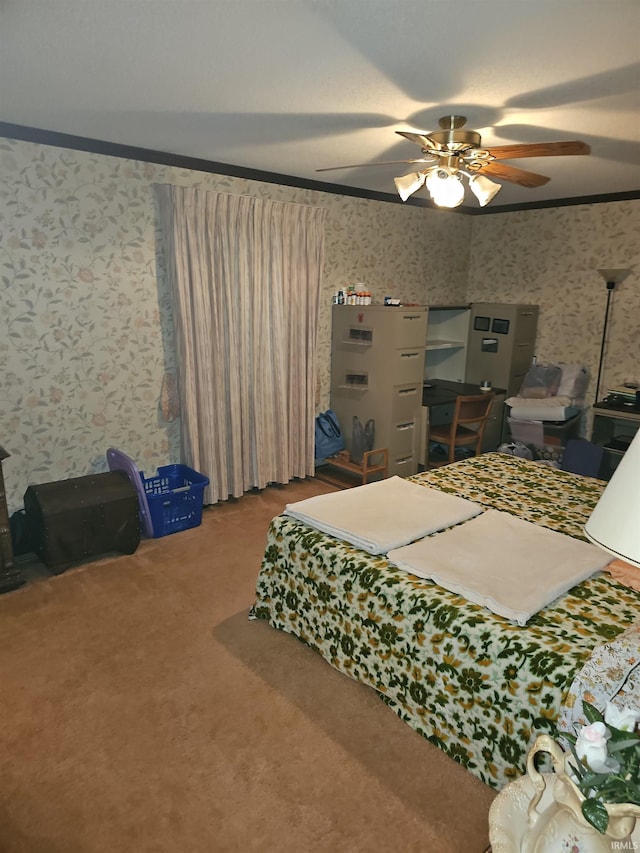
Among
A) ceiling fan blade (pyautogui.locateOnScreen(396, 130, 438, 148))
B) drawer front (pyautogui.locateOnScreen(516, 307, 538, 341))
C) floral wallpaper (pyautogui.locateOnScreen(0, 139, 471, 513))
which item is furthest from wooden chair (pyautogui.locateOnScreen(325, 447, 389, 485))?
ceiling fan blade (pyautogui.locateOnScreen(396, 130, 438, 148))

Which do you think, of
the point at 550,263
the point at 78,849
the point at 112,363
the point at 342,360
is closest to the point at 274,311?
the point at 342,360

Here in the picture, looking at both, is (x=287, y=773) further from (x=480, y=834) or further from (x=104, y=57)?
(x=104, y=57)

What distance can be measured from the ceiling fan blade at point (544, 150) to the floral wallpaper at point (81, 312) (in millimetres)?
2050

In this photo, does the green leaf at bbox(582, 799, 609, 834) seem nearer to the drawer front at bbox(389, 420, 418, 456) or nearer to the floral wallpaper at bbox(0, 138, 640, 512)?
the floral wallpaper at bbox(0, 138, 640, 512)

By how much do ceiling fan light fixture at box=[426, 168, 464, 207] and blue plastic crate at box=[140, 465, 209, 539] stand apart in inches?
86.5

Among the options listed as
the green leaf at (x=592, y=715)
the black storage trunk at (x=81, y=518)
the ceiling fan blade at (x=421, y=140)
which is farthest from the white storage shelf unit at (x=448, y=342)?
the green leaf at (x=592, y=715)

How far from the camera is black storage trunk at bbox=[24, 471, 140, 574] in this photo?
3027 millimetres

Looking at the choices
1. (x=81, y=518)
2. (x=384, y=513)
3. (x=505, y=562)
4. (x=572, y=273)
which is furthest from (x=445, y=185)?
(x=572, y=273)

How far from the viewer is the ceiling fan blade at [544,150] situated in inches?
83.1

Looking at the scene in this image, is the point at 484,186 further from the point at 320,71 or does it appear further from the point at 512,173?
the point at 320,71

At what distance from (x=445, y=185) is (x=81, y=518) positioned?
247 centimetres

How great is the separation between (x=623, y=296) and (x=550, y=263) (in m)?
0.72

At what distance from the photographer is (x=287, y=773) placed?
73.7 inches

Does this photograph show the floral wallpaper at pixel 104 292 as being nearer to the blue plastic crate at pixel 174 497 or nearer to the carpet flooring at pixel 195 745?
the blue plastic crate at pixel 174 497
